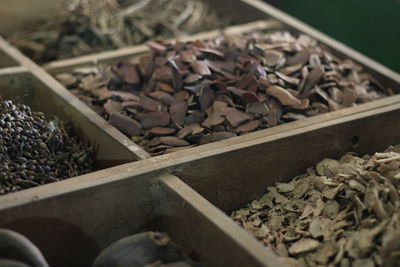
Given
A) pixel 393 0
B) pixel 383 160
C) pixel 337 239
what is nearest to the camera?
pixel 337 239

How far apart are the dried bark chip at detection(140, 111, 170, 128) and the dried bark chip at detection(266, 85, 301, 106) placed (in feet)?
1.20

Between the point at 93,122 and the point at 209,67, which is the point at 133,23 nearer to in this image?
the point at 209,67

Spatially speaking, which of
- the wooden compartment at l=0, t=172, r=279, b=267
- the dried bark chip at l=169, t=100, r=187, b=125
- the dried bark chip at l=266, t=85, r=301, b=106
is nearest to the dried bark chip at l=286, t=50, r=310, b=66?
the dried bark chip at l=266, t=85, r=301, b=106

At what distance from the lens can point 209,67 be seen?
2420 mm

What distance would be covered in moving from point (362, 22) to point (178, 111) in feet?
5.86

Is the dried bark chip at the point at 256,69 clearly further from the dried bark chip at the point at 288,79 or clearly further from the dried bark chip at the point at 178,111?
the dried bark chip at the point at 178,111

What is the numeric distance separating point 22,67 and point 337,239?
1.37 m

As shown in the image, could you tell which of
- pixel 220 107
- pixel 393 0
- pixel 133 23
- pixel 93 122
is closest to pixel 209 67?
pixel 220 107

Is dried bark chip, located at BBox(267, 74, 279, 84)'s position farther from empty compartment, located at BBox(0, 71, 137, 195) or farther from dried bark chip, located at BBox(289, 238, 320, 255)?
dried bark chip, located at BBox(289, 238, 320, 255)

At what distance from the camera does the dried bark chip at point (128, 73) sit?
2.46 m

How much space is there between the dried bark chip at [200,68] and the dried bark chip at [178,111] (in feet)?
0.50

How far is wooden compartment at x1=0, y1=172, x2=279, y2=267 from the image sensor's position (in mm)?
1625

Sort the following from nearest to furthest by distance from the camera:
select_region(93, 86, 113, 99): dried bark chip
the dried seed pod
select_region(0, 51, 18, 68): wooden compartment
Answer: the dried seed pod < select_region(93, 86, 113, 99): dried bark chip < select_region(0, 51, 18, 68): wooden compartment

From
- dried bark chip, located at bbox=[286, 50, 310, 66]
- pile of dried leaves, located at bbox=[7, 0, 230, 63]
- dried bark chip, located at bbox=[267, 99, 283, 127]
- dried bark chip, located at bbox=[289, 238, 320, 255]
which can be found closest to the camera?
dried bark chip, located at bbox=[289, 238, 320, 255]
